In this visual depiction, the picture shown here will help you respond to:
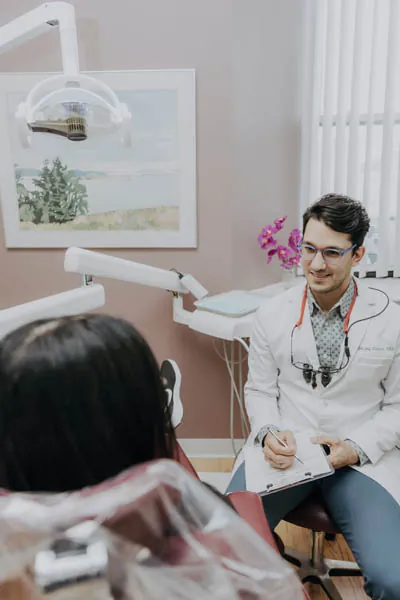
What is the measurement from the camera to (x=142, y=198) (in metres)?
2.00

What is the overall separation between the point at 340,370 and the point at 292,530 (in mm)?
851

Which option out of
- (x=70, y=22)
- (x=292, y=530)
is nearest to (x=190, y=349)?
(x=292, y=530)

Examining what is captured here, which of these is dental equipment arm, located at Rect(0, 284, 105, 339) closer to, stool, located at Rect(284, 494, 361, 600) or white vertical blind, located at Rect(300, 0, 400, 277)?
stool, located at Rect(284, 494, 361, 600)

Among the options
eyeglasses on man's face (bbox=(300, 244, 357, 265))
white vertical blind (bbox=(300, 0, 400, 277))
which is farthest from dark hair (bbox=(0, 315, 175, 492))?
white vertical blind (bbox=(300, 0, 400, 277))

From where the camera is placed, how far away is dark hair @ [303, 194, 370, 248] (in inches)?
50.4

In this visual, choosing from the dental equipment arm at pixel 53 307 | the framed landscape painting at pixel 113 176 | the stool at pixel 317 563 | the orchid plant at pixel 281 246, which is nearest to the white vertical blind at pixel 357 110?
the orchid plant at pixel 281 246

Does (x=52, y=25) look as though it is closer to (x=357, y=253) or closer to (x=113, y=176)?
(x=113, y=176)

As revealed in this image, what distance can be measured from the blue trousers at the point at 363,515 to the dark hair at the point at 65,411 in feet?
2.54

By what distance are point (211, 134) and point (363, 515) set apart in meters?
1.47

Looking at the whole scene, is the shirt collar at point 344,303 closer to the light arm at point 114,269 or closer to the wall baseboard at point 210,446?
the light arm at point 114,269

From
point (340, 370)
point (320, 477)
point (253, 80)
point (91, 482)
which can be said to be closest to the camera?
point (91, 482)

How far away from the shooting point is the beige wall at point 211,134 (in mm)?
1849

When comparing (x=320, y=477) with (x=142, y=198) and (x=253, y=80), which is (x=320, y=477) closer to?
(x=142, y=198)

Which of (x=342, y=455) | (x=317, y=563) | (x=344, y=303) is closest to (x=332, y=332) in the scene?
(x=344, y=303)
